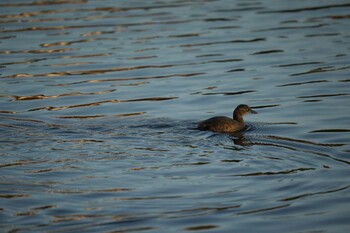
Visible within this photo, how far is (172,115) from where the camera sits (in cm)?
1474

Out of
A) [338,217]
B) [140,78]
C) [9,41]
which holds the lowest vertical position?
[338,217]

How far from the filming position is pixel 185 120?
46.9 feet

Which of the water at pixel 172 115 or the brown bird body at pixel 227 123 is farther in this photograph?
the brown bird body at pixel 227 123

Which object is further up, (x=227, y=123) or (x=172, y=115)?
(x=172, y=115)

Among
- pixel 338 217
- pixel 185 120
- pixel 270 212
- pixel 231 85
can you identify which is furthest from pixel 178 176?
pixel 231 85

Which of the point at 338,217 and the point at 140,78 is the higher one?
the point at 140,78

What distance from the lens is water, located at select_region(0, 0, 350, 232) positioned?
9586mm

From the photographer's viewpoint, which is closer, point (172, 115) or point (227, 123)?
point (227, 123)

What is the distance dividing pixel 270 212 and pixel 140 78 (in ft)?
30.1

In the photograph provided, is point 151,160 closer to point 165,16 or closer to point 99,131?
point 99,131

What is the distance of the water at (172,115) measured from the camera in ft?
31.4

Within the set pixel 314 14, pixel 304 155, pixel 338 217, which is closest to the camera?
pixel 338 217

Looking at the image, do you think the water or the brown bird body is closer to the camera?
the water

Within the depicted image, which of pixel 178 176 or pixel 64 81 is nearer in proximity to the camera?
pixel 178 176
